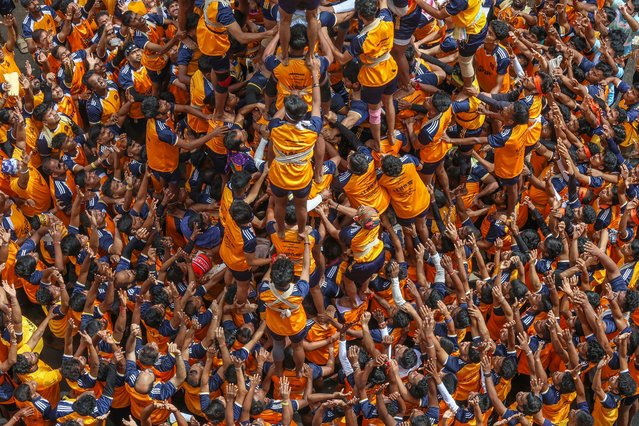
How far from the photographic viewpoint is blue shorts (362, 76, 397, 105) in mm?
11019

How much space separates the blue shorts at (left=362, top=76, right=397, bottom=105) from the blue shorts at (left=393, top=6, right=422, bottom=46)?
490 millimetres

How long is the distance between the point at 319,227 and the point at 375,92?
1.53 metres

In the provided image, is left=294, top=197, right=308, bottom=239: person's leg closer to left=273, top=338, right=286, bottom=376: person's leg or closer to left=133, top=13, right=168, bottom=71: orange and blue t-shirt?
left=273, top=338, right=286, bottom=376: person's leg

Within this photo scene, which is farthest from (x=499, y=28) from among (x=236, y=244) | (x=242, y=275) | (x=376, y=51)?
(x=242, y=275)

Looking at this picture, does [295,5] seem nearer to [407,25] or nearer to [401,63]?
[407,25]

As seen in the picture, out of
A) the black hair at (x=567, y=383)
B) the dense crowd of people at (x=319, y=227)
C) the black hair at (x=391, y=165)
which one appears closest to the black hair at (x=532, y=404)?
the dense crowd of people at (x=319, y=227)

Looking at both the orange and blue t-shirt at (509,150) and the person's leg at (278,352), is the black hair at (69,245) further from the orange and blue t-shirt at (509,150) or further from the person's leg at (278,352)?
the orange and blue t-shirt at (509,150)

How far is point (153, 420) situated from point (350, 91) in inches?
161

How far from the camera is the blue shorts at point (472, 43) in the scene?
1185 centimetres

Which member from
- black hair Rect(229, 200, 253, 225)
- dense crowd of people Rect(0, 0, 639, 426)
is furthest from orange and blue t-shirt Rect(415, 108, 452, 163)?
black hair Rect(229, 200, 253, 225)

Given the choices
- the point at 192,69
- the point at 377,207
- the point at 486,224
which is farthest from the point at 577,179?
the point at 192,69

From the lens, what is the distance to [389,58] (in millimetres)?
10938

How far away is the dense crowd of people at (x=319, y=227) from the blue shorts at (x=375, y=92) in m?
0.05

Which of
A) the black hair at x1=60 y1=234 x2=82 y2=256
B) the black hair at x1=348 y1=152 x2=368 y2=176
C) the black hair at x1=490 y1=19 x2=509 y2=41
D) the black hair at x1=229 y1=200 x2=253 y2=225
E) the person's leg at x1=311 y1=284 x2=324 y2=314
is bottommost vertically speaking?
the person's leg at x1=311 y1=284 x2=324 y2=314
